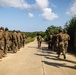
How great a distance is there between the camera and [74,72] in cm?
1212

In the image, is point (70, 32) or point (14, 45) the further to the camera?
point (70, 32)

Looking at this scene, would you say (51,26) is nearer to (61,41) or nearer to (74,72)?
(61,41)

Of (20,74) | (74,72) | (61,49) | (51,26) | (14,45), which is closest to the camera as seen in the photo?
(20,74)

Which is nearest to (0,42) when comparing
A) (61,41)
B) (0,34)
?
(0,34)

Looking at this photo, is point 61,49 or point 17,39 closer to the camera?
point 61,49

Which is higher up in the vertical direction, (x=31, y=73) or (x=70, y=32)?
(x=70, y=32)

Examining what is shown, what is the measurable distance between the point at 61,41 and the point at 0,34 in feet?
15.8

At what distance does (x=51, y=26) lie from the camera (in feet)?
208

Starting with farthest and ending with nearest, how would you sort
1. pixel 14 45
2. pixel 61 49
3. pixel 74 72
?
pixel 14 45, pixel 61 49, pixel 74 72

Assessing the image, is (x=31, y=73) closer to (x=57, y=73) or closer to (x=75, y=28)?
(x=57, y=73)

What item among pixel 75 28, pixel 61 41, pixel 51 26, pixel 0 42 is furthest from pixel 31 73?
pixel 51 26

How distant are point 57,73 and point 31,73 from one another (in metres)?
1.28

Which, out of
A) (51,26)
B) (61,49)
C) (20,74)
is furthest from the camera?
(51,26)

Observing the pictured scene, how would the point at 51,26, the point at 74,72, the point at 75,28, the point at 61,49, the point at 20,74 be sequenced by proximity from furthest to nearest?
1. the point at 51,26
2. the point at 75,28
3. the point at 61,49
4. the point at 74,72
5. the point at 20,74
